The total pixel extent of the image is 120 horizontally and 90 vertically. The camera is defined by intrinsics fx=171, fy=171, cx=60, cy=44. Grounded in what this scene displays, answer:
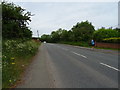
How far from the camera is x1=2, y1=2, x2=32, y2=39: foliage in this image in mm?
17812

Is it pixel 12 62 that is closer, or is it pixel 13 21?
pixel 12 62

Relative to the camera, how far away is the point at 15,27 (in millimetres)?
18719

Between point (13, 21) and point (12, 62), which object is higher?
point (13, 21)

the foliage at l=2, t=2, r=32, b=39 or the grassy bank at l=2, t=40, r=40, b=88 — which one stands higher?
the foliage at l=2, t=2, r=32, b=39

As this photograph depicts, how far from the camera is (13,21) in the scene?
19203 mm

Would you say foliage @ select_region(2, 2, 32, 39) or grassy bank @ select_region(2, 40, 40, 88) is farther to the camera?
foliage @ select_region(2, 2, 32, 39)

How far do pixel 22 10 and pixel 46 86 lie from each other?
55.3ft

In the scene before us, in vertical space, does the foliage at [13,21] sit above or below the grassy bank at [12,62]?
above

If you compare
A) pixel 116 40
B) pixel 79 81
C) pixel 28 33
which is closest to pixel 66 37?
pixel 116 40

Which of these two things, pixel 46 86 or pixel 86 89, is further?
pixel 46 86

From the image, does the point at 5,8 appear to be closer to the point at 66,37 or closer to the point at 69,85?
the point at 69,85

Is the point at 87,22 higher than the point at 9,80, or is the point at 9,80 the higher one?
the point at 87,22

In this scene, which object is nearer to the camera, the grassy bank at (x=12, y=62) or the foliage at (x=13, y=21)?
the grassy bank at (x=12, y=62)

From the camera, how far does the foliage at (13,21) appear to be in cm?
1781
